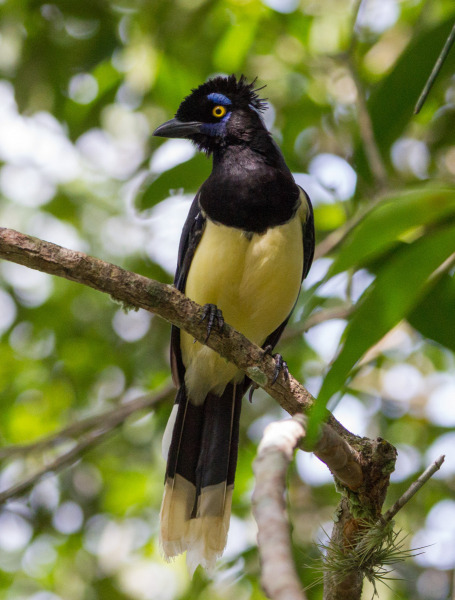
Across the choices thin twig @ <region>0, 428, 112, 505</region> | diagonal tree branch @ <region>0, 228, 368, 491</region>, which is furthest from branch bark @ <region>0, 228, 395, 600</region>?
thin twig @ <region>0, 428, 112, 505</region>

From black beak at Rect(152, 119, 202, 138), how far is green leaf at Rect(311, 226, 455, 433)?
273 cm

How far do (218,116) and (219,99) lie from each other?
0.11 m

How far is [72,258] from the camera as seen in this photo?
2.53m

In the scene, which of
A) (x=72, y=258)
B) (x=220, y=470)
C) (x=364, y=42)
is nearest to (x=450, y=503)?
(x=220, y=470)

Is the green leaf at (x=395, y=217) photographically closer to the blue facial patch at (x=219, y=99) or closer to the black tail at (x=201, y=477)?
the black tail at (x=201, y=477)

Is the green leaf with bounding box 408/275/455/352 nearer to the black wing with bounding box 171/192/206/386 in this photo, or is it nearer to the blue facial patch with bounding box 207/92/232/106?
the black wing with bounding box 171/192/206/386

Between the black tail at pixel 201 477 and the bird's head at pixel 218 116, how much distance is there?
142cm

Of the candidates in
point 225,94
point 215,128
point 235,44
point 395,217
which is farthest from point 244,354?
point 235,44

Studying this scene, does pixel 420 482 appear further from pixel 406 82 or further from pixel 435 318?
pixel 406 82

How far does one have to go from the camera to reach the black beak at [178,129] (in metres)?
4.38

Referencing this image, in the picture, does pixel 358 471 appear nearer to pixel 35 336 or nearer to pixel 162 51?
pixel 162 51

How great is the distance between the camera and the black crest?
14.6 ft

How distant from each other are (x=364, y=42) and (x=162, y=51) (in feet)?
4.99

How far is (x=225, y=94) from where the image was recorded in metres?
4.47
